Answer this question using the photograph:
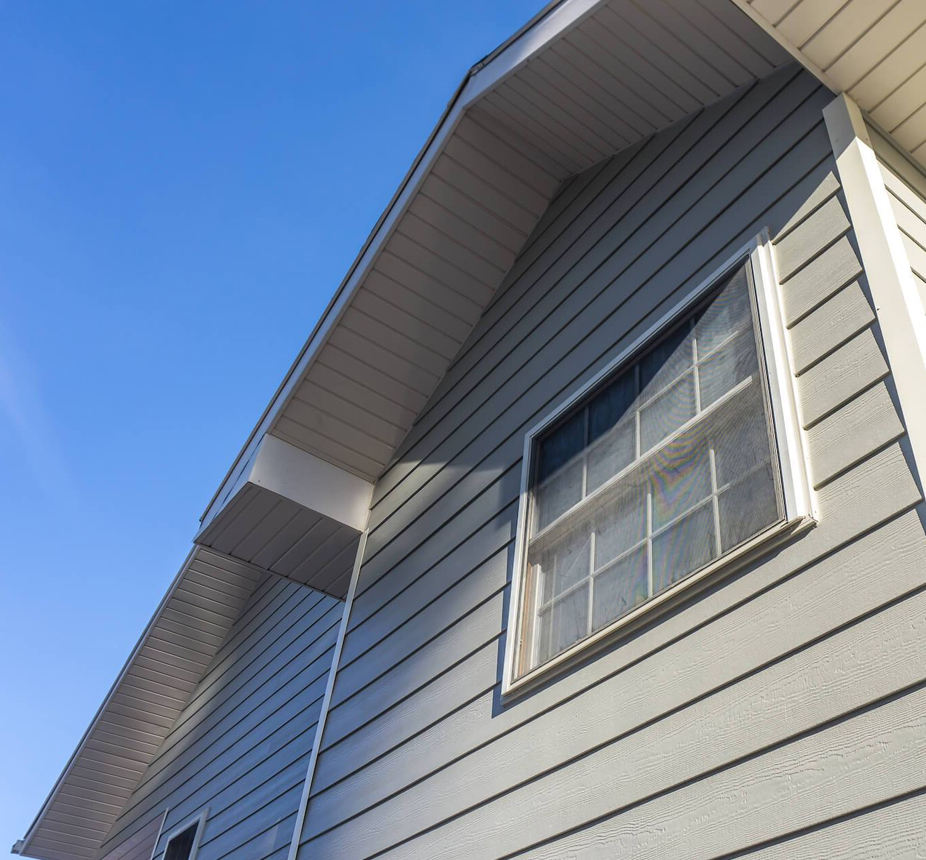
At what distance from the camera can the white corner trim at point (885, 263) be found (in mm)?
2020

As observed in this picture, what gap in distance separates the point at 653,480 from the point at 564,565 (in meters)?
0.45

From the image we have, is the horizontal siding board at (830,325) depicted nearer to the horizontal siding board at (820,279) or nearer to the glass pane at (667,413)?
the horizontal siding board at (820,279)

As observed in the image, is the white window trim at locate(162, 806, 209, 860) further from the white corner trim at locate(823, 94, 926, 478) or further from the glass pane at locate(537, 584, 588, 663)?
the white corner trim at locate(823, 94, 926, 478)

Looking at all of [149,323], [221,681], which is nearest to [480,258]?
[221,681]

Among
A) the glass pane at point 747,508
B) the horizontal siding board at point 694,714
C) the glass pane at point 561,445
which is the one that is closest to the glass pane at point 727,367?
the glass pane at point 747,508

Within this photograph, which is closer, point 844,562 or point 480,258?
point 844,562

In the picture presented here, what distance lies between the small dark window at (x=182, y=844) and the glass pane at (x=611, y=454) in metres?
4.07

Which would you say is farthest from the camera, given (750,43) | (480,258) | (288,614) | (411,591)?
(288,614)

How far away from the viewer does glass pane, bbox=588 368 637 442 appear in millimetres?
3229

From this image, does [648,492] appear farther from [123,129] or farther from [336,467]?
[123,129]

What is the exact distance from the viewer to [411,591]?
400cm

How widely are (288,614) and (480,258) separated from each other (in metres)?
3.00

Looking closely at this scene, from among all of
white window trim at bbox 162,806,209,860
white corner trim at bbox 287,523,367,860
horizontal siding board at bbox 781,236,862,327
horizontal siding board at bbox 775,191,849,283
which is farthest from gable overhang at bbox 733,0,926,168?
white window trim at bbox 162,806,209,860

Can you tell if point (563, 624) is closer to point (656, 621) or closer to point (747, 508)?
point (656, 621)
